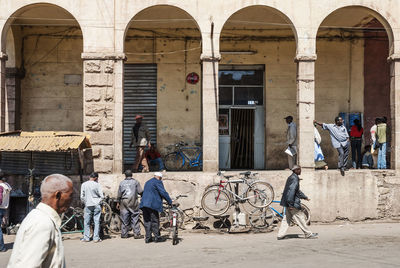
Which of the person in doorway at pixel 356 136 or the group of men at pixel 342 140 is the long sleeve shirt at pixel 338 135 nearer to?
the group of men at pixel 342 140

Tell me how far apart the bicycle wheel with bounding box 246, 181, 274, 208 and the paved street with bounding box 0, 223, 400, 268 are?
83 centimetres

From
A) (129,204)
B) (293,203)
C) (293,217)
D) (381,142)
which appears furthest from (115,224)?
(381,142)

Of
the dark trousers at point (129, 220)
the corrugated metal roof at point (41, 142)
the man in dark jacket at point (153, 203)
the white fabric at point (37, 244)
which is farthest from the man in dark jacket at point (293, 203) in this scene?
the white fabric at point (37, 244)

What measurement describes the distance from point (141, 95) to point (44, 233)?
1441 cm

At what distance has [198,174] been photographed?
14055 millimetres

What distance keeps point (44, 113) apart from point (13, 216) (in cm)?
498

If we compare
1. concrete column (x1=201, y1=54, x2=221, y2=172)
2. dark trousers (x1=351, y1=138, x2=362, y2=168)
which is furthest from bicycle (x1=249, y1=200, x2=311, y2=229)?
dark trousers (x1=351, y1=138, x2=362, y2=168)

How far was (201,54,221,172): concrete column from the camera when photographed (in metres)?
14.3

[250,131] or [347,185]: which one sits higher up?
[250,131]

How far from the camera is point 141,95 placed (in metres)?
17.7

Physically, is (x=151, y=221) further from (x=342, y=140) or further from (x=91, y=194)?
(x=342, y=140)

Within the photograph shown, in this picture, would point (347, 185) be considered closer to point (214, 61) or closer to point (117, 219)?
point (214, 61)

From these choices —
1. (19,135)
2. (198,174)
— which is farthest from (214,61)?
(19,135)

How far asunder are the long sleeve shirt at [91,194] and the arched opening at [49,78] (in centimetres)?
551
